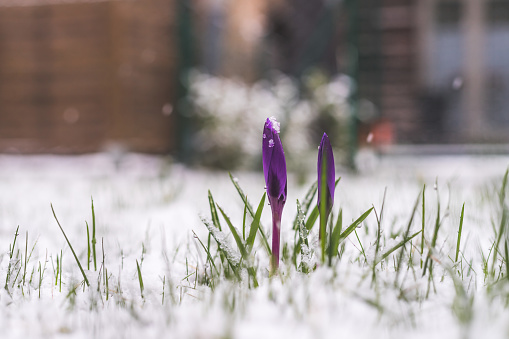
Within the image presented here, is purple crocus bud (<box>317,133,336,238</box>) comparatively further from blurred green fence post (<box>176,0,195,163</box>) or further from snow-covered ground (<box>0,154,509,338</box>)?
blurred green fence post (<box>176,0,195,163</box>)

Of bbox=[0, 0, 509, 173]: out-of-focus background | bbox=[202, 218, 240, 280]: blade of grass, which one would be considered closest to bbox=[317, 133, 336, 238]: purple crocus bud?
bbox=[202, 218, 240, 280]: blade of grass

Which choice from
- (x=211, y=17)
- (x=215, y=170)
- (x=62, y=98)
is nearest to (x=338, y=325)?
(x=215, y=170)

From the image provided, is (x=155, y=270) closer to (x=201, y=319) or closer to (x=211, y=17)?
(x=201, y=319)

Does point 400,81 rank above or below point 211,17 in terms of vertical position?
below

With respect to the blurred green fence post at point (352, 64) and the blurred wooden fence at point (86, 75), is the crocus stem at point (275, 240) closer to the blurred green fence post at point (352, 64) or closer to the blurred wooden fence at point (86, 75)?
the blurred green fence post at point (352, 64)

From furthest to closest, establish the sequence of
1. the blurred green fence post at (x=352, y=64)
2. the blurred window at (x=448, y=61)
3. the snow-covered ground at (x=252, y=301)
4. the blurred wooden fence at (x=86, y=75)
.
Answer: the blurred window at (x=448, y=61), the blurred wooden fence at (x=86, y=75), the blurred green fence post at (x=352, y=64), the snow-covered ground at (x=252, y=301)

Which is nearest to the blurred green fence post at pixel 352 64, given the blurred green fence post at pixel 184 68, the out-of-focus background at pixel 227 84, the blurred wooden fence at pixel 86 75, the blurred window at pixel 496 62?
the out-of-focus background at pixel 227 84
